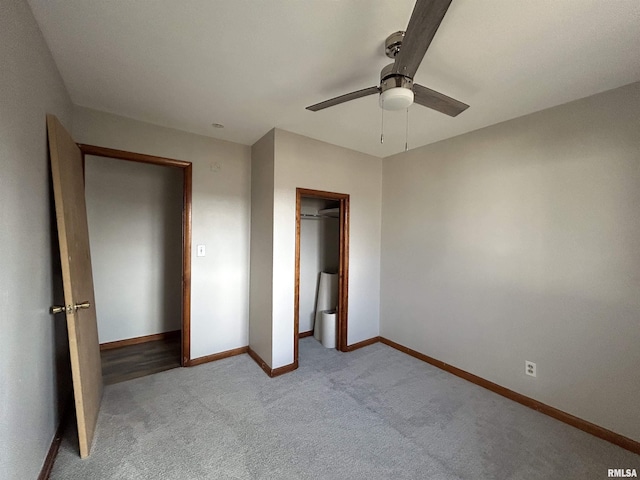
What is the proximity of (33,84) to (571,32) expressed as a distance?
275 cm

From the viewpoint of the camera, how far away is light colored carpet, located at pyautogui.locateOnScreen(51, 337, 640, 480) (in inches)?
63.7

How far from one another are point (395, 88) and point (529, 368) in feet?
8.12

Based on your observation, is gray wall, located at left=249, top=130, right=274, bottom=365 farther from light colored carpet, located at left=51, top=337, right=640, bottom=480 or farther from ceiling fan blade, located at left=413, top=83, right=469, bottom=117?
ceiling fan blade, located at left=413, top=83, right=469, bottom=117

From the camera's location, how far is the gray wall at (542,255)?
1.86m

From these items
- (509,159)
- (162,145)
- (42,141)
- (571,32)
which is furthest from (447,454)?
(162,145)

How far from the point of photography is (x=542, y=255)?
2205 mm

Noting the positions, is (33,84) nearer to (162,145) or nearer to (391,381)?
(162,145)

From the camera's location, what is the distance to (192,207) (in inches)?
110

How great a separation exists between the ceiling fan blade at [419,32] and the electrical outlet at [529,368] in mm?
2445

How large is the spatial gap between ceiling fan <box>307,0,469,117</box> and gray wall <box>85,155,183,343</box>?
297 cm
